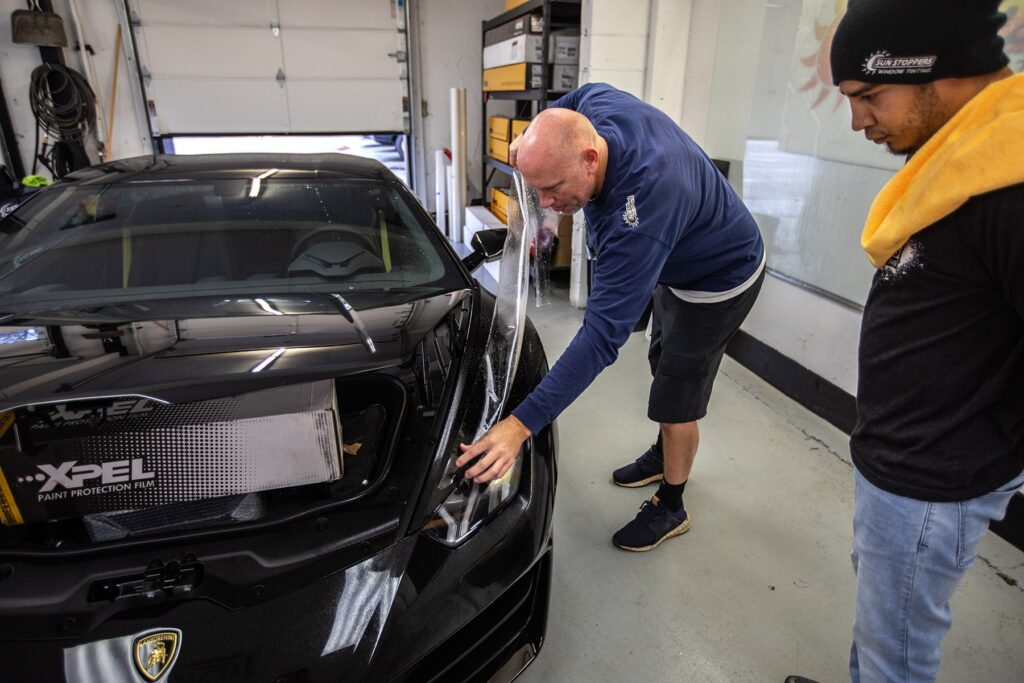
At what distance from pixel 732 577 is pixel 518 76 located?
3.45 metres

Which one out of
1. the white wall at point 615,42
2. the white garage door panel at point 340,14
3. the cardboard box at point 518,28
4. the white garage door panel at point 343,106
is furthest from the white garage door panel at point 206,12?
the white wall at point 615,42

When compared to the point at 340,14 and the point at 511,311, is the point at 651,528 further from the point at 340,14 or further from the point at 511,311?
the point at 340,14

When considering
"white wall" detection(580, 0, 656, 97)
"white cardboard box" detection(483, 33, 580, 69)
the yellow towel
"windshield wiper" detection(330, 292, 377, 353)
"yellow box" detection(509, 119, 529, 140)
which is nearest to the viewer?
the yellow towel

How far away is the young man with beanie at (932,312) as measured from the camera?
67cm

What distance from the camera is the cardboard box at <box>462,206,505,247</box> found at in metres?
4.17

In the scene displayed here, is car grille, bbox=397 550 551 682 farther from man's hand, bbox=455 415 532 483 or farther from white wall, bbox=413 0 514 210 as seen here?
white wall, bbox=413 0 514 210

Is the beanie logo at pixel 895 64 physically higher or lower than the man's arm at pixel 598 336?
higher

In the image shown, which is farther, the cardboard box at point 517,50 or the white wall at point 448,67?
the white wall at point 448,67

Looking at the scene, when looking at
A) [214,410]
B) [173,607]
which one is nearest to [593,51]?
[214,410]

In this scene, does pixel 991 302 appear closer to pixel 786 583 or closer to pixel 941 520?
pixel 941 520

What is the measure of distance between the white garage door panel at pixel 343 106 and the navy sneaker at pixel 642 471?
455cm

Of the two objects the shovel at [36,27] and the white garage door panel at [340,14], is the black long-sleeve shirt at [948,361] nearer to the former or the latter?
the white garage door panel at [340,14]

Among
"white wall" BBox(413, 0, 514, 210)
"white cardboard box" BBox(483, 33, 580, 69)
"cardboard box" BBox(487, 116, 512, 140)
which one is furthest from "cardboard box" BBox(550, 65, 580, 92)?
"white wall" BBox(413, 0, 514, 210)

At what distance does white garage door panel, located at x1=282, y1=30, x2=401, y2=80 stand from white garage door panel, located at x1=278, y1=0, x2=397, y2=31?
63 mm
